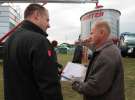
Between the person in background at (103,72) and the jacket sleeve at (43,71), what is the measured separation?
2.30 feet

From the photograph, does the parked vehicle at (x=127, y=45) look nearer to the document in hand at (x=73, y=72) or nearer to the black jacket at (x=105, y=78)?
the document in hand at (x=73, y=72)

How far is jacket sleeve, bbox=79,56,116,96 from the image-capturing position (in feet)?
15.3

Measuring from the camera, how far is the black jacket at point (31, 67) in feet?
13.3

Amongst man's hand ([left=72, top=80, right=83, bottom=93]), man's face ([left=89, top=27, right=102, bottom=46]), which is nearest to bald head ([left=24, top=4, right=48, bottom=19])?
man's face ([left=89, top=27, right=102, bottom=46])

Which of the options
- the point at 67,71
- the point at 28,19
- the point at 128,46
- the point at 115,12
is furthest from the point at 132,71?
→ the point at 28,19

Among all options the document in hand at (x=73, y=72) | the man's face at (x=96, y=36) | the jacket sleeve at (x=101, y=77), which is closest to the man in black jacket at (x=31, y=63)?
the jacket sleeve at (x=101, y=77)

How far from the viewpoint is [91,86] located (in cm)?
470

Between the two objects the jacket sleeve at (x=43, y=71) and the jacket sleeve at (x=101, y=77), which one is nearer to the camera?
the jacket sleeve at (x=43, y=71)

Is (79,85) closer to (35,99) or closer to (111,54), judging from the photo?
(111,54)

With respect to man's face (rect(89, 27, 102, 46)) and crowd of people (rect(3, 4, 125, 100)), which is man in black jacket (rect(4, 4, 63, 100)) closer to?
crowd of people (rect(3, 4, 125, 100))

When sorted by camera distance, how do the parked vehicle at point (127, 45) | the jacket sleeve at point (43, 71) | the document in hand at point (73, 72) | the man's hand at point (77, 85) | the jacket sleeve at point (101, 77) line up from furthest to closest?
the parked vehicle at point (127, 45) → the document in hand at point (73, 72) → the man's hand at point (77, 85) → the jacket sleeve at point (101, 77) → the jacket sleeve at point (43, 71)

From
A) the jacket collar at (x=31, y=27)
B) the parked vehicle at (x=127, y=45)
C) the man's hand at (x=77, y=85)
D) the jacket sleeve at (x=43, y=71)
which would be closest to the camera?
the jacket sleeve at (x=43, y=71)

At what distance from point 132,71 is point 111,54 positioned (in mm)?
11728

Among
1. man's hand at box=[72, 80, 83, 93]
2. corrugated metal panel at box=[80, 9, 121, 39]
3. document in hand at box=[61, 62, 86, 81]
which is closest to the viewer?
man's hand at box=[72, 80, 83, 93]
